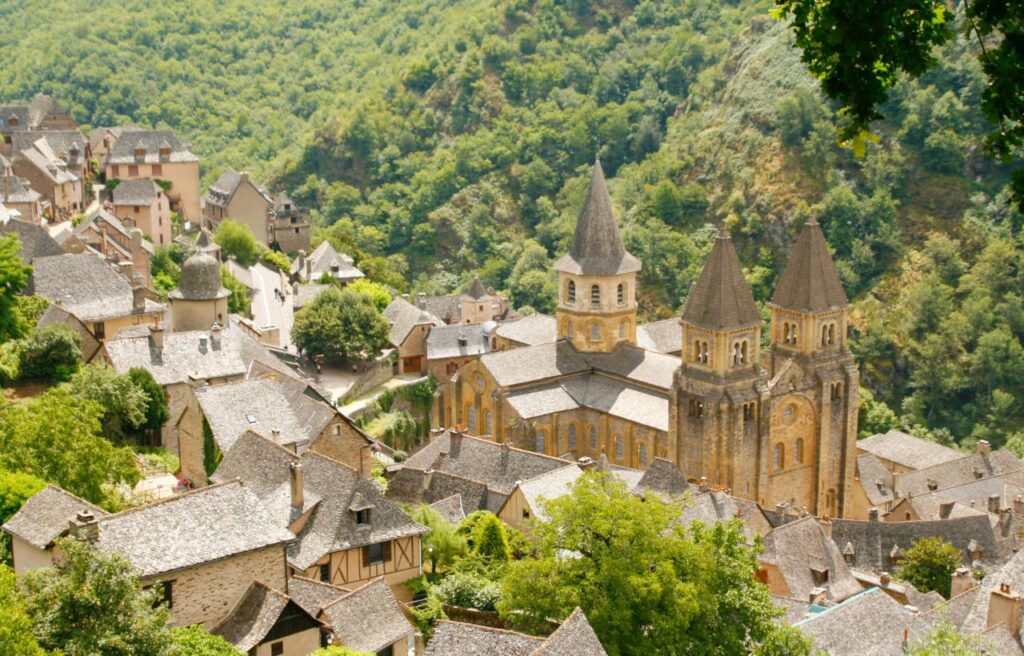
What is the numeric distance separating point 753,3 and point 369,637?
12113 cm

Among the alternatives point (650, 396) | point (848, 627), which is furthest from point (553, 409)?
point (848, 627)

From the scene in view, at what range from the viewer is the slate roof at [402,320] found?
242 ft

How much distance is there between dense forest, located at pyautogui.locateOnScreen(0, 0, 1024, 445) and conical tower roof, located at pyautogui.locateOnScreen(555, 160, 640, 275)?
27.3 meters

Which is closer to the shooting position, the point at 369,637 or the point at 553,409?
the point at 369,637

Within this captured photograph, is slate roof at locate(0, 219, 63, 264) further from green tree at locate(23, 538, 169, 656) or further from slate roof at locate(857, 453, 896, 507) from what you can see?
slate roof at locate(857, 453, 896, 507)

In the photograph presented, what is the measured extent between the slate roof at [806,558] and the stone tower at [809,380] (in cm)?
966

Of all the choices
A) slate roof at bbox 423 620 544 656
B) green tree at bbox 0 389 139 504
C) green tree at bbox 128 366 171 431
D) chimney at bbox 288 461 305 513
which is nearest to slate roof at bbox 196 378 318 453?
green tree at bbox 128 366 171 431

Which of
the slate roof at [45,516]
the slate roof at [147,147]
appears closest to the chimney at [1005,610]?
the slate roof at [45,516]

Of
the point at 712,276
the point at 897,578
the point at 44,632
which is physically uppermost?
the point at 712,276

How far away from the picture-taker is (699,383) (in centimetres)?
5669

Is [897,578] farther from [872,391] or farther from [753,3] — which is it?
[753,3]

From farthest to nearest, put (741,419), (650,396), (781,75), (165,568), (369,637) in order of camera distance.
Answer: (781,75)
(650,396)
(741,419)
(369,637)
(165,568)

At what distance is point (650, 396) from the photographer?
61.2 meters

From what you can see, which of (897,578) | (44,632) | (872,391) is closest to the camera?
(44,632)
